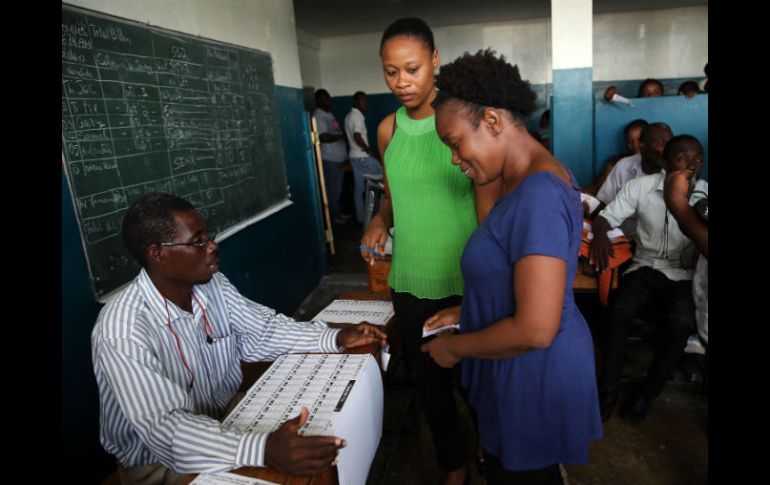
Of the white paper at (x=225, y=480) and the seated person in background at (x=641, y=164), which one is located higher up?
the seated person in background at (x=641, y=164)

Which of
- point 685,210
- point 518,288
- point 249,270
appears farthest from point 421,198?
point 249,270

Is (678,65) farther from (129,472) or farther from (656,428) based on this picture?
(129,472)

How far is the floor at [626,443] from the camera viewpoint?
2207mm

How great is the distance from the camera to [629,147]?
3.82 meters

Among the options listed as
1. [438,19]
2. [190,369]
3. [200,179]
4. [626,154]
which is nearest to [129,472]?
[190,369]

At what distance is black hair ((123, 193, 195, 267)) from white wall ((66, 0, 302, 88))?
131 cm

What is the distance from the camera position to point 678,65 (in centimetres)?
797

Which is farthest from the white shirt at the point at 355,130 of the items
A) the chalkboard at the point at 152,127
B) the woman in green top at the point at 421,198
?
the woman in green top at the point at 421,198

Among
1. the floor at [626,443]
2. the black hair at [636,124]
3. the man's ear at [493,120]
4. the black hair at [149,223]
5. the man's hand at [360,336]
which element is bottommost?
the floor at [626,443]

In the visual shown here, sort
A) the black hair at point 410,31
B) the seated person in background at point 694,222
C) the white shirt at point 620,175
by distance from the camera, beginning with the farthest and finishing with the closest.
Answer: the white shirt at point 620,175 < the seated person in background at point 694,222 < the black hair at point 410,31

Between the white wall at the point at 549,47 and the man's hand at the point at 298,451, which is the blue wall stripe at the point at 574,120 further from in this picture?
the white wall at the point at 549,47

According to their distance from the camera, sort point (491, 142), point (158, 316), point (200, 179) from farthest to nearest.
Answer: point (200, 179), point (158, 316), point (491, 142)

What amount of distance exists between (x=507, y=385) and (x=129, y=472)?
1120mm

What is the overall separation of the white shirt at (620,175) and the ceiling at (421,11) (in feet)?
13.3
